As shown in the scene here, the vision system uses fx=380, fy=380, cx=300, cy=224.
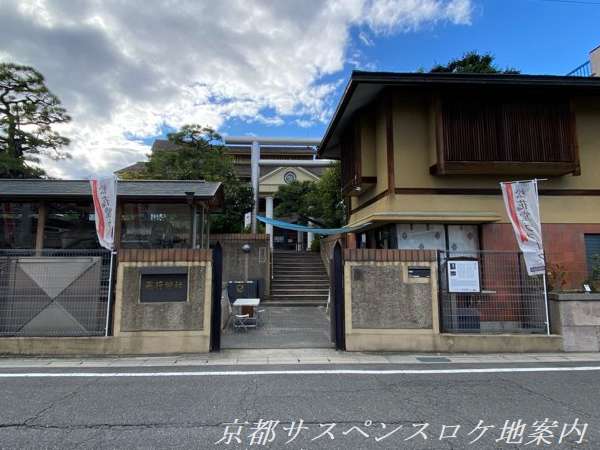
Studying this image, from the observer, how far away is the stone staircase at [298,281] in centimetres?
1406

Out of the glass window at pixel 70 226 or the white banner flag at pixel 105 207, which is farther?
the glass window at pixel 70 226

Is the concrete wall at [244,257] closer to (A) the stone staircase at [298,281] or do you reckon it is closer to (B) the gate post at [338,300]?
(A) the stone staircase at [298,281]

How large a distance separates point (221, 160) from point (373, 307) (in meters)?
12.7

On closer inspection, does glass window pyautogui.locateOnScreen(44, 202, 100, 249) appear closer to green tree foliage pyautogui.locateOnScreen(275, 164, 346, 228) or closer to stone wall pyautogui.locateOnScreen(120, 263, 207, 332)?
stone wall pyautogui.locateOnScreen(120, 263, 207, 332)

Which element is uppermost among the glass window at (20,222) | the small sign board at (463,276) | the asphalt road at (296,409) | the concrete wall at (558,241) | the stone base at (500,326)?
A: the glass window at (20,222)

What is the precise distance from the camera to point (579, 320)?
284 inches

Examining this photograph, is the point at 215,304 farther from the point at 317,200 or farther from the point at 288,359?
the point at 317,200

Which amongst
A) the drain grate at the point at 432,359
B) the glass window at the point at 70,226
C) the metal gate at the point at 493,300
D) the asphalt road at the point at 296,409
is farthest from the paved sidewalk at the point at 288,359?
the glass window at the point at 70,226

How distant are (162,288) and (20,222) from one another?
23.8 ft

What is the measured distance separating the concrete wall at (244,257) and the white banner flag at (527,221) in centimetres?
884

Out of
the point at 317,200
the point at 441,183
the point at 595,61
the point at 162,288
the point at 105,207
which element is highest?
the point at 595,61

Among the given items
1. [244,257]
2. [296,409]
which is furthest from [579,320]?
[244,257]

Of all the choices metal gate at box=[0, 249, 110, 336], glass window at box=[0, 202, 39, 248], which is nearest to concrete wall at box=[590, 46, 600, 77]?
metal gate at box=[0, 249, 110, 336]

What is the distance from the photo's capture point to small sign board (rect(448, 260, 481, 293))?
23.9 feet
